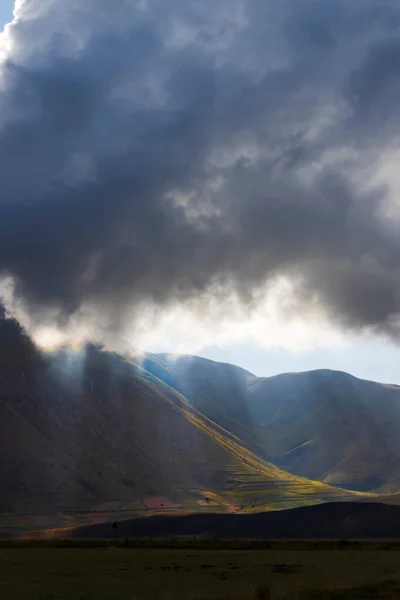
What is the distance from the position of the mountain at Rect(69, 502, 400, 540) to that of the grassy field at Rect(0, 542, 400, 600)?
5358cm

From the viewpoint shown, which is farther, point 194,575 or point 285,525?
point 285,525

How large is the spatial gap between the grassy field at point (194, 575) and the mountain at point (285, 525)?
53581mm

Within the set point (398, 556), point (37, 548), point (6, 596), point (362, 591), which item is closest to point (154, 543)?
point (37, 548)

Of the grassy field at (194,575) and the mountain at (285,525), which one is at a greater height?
→ the grassy field at (194,575)

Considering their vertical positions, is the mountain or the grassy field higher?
the grassy field

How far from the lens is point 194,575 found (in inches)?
2352

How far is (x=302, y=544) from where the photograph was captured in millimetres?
105312

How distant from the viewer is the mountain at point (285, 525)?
146m

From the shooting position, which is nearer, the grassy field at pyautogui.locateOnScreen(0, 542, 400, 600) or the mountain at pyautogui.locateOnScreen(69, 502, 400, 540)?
the grassy field at pyautogui.locateOnScreen(0, 542, 400, 600)

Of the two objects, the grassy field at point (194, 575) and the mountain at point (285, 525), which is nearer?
the grassy field at point (194, 575)

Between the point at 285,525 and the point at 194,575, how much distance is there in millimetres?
103225

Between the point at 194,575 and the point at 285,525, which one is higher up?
the point at 194,575

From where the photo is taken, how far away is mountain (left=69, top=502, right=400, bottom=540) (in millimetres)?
146125

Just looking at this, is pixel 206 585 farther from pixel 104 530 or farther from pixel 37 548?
pixel 104 530
